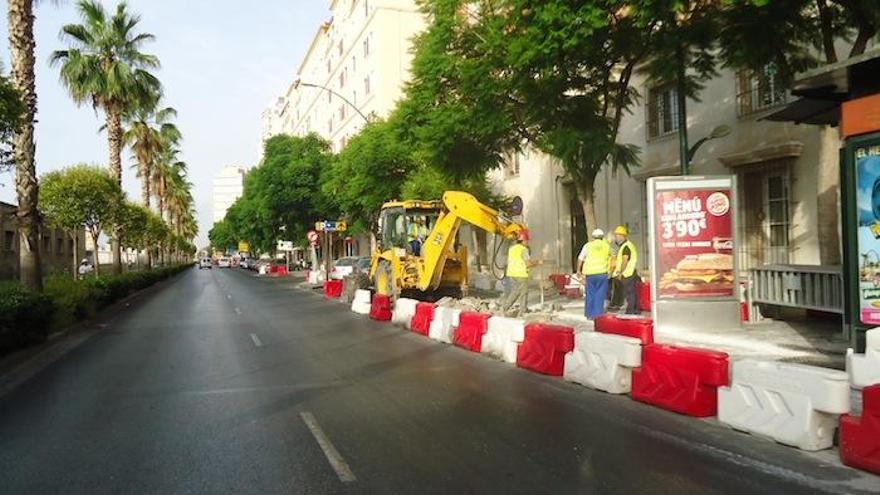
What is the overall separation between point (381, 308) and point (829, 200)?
9.75m

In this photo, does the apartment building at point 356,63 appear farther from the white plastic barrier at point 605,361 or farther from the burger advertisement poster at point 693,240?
the white plastic barrier at point 605,361

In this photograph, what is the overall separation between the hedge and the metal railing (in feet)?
41.3

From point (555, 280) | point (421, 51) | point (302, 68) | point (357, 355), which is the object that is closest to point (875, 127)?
point (357, 355)

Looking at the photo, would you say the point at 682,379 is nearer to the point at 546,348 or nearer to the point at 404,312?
the point at 546,348

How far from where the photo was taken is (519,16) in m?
13.0

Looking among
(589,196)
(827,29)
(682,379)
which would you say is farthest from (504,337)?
(589,196)

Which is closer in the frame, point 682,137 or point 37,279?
point 682,137

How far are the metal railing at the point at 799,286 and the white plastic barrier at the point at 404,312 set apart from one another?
6.54m

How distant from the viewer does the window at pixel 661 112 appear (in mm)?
20844

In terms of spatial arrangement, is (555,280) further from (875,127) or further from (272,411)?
(272,411)

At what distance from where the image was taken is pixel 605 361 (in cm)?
807

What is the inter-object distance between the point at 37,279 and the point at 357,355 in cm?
841

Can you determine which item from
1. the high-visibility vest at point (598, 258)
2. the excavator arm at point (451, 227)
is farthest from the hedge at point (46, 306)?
the high-visibility vest at point (598, 258)

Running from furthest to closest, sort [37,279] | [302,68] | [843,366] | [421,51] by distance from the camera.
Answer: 1. [302,68]
2. [421,51]
3. [37,279]
4. [843,366]
